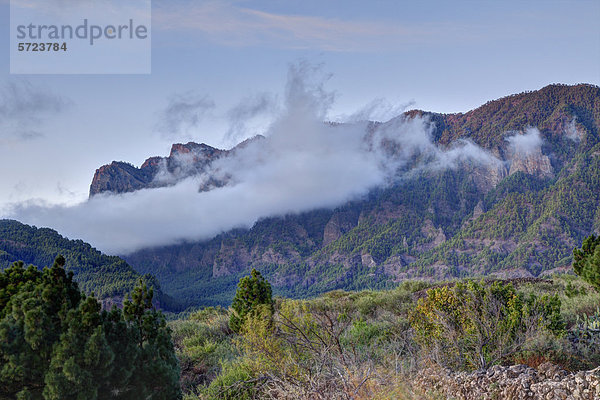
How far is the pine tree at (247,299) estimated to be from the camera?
54.4ft

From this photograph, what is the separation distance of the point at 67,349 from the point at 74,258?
91.2m

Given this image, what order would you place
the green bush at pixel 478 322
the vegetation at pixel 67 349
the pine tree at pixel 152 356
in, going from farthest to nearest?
the green bush at pixel 478 322 → the pine tree at pixel 152 356 → the vegetation at pixel 67 349

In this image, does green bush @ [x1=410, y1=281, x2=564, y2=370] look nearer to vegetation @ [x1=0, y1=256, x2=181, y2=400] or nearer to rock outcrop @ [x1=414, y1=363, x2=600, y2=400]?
rock outcrop @ [x1=414, y1=363, x2=600, y2=400]

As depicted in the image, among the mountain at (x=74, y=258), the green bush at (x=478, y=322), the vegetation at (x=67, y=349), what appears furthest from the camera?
the mountain at (x=74, y=258)

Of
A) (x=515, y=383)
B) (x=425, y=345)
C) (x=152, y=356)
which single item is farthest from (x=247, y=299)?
(x=515, y=383)

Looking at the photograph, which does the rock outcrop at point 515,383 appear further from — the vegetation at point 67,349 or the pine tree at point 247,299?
the pine tree at point 247,299

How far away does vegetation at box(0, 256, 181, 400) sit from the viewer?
6073 mm

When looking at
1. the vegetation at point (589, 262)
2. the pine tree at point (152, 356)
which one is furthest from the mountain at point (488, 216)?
the pine tree at point (152, 356)

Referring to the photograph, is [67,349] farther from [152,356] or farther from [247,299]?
[247,299]

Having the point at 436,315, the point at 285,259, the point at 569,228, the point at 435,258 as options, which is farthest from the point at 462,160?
the point at 436,315

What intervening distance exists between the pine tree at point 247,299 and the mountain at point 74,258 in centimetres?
6310

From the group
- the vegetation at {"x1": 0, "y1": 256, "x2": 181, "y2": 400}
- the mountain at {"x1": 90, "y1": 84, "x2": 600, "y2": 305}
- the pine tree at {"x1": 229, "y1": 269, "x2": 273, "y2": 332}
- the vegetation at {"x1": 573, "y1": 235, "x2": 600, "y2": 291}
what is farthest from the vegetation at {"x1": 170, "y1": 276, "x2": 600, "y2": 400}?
the mountain at {"x1": 90, "y1": 84, "x2": 600, "y2": 305}

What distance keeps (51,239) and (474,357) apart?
98212 millimetres

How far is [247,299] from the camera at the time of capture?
55.3ft
